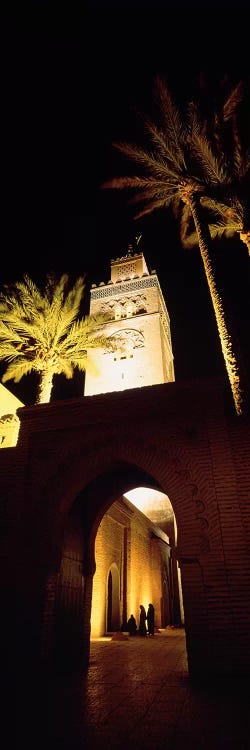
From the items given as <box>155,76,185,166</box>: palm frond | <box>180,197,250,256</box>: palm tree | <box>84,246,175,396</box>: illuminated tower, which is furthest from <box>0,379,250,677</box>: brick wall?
<box>84,246,175,396</box>: illuminated tower

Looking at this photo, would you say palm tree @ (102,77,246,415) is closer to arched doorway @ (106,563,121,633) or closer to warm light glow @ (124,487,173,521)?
arched doorway @ (106,563,121,633)

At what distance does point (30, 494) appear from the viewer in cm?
787

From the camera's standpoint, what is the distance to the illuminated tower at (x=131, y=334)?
29.1 m

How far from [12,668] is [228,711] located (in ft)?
11.9

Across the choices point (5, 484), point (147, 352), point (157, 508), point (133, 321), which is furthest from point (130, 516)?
point (133, 321)

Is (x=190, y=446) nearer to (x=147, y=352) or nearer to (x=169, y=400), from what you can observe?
(x=169, y=400)

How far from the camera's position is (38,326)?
49.8 feet

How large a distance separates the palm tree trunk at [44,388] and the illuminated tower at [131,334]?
1237 cm

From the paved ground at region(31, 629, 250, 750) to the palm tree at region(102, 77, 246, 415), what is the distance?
261 inches

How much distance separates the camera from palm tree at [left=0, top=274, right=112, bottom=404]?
49.2ft

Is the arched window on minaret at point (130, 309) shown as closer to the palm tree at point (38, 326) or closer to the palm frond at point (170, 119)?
the palm tree at point (38, 326)

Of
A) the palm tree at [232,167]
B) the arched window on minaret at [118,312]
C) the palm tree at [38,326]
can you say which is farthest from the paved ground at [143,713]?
the arched window on minaret at [118,312]

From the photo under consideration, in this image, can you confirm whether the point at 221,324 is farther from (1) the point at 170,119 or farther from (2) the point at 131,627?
(2) the point at 131,627

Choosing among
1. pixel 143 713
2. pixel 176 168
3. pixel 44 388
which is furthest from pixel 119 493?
pixel 176 168
